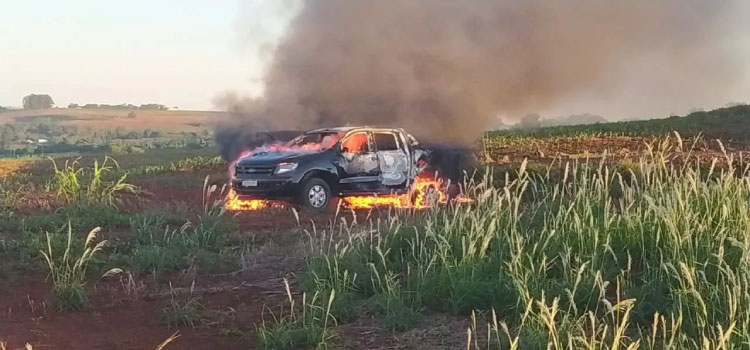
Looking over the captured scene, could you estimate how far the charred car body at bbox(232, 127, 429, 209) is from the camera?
14.7 meters

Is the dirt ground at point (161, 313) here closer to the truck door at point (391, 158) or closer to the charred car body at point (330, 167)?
the charred car body at point (330, 167)

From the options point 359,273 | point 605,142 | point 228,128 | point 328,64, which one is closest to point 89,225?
point 359,273

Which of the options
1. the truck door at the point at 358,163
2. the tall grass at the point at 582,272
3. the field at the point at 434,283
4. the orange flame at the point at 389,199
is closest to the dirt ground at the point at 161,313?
the field at the point at 434,283

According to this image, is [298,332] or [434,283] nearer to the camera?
[298,332]

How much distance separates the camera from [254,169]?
14766 millimetres

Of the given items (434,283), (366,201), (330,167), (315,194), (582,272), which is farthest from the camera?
(366,201)

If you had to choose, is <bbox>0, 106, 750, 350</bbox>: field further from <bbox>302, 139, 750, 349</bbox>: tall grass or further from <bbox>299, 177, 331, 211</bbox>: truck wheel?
<bbox>299, 177, 331, 211</bbox>: truck wheel

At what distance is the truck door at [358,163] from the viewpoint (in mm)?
15211

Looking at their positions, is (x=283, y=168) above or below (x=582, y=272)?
above

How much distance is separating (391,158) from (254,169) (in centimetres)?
259

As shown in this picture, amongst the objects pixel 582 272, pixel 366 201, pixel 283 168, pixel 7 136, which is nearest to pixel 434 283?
pixel 582 272

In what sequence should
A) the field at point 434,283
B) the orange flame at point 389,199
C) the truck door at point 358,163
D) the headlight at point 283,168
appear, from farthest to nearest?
the orange flame at point 389,199 → the truck door at point 358,163 → the headlight at point 283,168 → the field at point 434,283

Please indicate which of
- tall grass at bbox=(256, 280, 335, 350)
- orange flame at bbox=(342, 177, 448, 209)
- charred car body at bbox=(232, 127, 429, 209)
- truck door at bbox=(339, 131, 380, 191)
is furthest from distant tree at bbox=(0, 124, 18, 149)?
tall grass at bbox=(256, 280, 335, 350)

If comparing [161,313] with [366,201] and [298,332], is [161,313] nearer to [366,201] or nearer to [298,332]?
[298,332]
